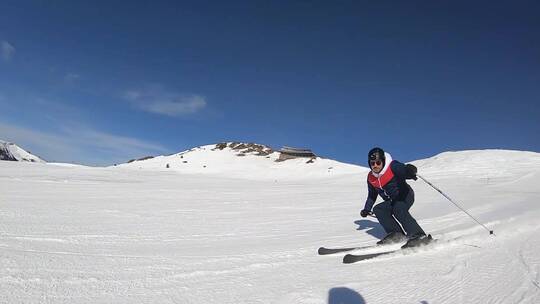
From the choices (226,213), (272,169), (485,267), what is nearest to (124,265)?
(485,267)

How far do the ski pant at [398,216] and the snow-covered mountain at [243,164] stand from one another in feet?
56.6

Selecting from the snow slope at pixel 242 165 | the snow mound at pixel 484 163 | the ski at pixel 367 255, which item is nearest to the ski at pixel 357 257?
the ski at pixel 367 255

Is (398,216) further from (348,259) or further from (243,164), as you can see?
(243,164)

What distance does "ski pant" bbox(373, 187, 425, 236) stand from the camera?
518cm

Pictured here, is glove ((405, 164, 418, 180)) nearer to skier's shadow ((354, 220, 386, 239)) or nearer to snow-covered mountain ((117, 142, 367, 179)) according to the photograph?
skier's shadow ((354, 220, 386, 239))

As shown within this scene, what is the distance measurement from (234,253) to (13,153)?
3421cm

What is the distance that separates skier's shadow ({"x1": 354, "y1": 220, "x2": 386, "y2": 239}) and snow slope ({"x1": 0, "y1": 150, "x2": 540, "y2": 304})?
0.06 ft

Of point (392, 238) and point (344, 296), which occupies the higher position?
point (392, 238)

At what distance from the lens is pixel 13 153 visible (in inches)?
1271

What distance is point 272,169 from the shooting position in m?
26.6

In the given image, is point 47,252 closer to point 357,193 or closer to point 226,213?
point 226,213

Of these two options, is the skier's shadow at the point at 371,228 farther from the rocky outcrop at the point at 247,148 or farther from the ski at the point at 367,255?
the rocky outcrop at the point at 247,148

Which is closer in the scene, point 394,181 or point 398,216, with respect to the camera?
point 398,216

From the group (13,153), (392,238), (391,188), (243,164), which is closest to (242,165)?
(243,164)
